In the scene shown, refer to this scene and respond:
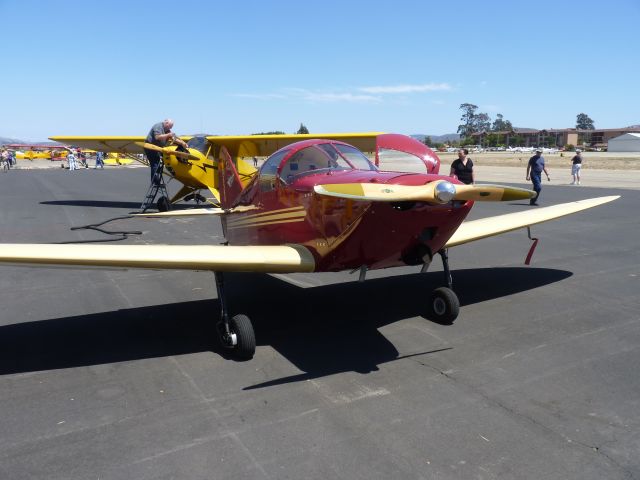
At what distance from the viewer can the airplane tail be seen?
7993 mm

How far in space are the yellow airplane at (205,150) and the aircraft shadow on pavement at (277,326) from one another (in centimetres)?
450

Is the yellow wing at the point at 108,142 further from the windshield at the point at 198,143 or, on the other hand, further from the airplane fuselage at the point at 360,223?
the airplane fuselage at the point at 360,223

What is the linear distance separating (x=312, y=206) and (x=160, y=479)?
9.54ft

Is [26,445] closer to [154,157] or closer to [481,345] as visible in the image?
[481,345]

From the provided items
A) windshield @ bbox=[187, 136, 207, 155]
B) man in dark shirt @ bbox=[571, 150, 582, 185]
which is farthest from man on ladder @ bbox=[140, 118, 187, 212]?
man in dark shirt @ bbox=[571, 150, 582, 185]

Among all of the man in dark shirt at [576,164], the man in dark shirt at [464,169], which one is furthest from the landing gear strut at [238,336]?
the man in dark shirt at [576,164]

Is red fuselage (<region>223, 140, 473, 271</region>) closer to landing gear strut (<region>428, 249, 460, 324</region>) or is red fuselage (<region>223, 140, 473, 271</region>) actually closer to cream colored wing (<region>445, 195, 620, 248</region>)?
landing gear strut (<region>428, 249, 460, 324</region>)

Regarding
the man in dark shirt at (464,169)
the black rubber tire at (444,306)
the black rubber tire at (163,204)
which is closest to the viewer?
the black rubber tire at (444,306)

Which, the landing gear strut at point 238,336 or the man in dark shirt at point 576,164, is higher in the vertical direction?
the man in dark shirt at point 576,164

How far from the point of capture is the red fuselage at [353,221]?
15.0 feet

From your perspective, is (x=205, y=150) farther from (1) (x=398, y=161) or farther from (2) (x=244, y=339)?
(2) (x=244, y=339)

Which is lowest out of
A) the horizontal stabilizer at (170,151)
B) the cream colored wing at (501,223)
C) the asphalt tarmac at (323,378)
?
the asphalt tarmac at (323,378)

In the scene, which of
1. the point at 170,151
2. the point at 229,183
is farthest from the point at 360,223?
the point at 170,151

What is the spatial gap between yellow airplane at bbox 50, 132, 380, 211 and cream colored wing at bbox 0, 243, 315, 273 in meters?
5.94
